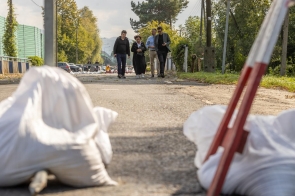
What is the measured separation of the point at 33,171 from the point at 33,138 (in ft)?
0.56

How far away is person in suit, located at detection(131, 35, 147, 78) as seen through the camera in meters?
18.7

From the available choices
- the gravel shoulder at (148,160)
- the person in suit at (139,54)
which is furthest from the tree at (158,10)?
the gravel shoulder at (148,160)

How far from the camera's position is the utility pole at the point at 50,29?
367cm

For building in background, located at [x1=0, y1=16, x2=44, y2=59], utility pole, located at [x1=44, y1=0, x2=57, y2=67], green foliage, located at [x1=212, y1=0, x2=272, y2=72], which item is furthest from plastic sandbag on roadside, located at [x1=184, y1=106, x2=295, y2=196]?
building in background, located at [x1=0, y1=16, x2=44, y2=59]

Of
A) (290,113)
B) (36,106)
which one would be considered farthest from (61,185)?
(290,113)

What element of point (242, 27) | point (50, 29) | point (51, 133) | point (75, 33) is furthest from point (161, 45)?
point (75, 33)

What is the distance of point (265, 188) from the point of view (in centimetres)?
232

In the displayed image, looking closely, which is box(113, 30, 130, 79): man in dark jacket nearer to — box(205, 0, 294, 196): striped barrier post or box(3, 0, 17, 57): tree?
box(205, 0, 294, 196): striped barrier post

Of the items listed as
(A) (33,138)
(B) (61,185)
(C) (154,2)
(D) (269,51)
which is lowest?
(B) (61,185)

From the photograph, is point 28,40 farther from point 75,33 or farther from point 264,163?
point 264,163

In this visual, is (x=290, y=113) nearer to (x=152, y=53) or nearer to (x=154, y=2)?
(x=152, y=53)

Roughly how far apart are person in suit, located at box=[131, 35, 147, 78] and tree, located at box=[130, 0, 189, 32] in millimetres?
55316

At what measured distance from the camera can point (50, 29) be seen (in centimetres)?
372

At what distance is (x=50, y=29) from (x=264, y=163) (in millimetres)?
2004
